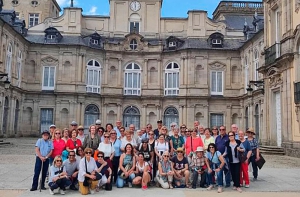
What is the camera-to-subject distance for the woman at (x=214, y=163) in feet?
30.4

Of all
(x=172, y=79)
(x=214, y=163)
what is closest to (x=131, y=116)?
(x=172, y=79)

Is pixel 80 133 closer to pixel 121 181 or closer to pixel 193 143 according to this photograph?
pixel 121 181

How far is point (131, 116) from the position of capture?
34094 mm


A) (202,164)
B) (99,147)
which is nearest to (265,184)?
(202,164)

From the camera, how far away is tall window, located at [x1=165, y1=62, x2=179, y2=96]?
3388cm

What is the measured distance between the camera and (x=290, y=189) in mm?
9289

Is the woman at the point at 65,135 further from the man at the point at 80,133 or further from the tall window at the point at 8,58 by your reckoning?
the tall window at the point at 8,58

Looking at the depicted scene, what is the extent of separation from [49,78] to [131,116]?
30.1ft

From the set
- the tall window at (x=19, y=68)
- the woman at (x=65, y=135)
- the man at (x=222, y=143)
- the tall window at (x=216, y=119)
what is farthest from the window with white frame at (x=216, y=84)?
the woman at (x=65, y=135)

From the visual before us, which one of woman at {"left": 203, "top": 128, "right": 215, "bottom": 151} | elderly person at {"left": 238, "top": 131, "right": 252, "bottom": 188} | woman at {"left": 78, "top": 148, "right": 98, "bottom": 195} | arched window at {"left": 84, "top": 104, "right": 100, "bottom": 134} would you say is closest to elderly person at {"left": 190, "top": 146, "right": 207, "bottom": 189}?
woman at {"left": 203, "top": 128, "right": 215, "bottom": 151}

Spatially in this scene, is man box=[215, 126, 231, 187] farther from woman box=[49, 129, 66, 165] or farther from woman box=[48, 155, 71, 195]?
woman box=[49, 129, 66, 165]

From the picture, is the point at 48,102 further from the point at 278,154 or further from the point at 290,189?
the point at 290,189

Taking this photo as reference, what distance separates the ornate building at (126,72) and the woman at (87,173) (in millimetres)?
24268

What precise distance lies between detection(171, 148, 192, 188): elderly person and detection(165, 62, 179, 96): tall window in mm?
24234
